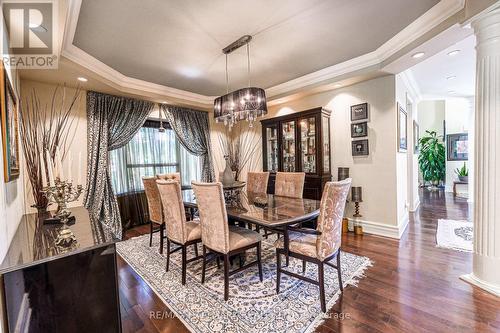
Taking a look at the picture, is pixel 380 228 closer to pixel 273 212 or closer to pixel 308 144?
pixel 308 144

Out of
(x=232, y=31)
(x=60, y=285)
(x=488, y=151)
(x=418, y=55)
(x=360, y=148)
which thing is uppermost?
(x=232, y=31)

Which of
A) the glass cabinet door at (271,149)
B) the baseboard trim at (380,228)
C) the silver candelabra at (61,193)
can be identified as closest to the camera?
the silver candelabra at (61,193)

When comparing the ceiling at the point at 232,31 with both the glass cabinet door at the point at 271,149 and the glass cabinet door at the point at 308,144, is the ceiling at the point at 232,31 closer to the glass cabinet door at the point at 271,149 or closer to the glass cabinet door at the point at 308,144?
the glass cabinet door at the point at 308,144

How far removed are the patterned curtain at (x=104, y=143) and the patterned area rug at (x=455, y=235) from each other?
4.99 metres

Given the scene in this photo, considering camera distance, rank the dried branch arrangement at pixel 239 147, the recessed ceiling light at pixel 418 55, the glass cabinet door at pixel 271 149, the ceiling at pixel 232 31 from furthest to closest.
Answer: the dried branch arrangement at pixel 239 147 < the glass cabinet door at pixel 271 149 < the recessed ceiling light at pixel 418 55 < the ceiling at pixel 232 31

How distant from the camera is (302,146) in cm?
427

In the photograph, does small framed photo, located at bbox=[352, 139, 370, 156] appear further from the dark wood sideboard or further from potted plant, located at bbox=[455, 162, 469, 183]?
potted plant, located at bbox=[455, 162, 469, 183]

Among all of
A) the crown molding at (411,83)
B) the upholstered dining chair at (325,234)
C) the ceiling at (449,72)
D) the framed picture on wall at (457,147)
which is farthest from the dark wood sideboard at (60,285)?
the framed picture on wall at (457,147)

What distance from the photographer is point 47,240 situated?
149 centimetres

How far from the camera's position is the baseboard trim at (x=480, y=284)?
2.05 m

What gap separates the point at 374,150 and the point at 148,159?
4231 mm

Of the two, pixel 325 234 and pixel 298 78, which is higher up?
pixel 298 78

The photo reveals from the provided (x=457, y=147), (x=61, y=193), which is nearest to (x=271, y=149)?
(x=61, y=193)

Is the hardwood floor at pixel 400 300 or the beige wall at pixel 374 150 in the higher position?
the beige wall at pixel 374 150
